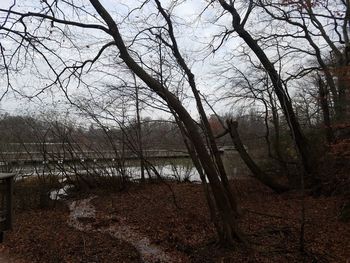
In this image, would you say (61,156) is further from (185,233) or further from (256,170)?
(185,233)

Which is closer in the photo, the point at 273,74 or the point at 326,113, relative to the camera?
the point at 273,74

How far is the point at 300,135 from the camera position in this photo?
1510 centimetres

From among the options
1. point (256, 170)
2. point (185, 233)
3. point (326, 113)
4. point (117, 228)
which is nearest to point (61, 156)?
point (117, 228)

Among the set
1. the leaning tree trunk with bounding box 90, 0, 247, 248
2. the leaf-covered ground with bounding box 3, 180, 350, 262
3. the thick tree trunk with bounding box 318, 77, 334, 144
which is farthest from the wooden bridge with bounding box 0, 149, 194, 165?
the leaning tree trunk with bounding box 90, 0, 247, 248

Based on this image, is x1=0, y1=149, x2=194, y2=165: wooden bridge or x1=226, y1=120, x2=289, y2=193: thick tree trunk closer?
x1=226, y1=120, x2=289, y2=193: thick tree trunk

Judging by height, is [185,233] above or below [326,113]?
below

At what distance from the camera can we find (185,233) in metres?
9.80

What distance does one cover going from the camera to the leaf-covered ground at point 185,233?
26.3 feet

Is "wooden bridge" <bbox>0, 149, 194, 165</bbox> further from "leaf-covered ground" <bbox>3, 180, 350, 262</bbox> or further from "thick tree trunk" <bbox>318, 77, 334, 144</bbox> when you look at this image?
"thick tree trunk" <bbox>318, 77, 334, 144</bbox>

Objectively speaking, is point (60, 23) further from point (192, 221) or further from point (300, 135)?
point (300, 135)

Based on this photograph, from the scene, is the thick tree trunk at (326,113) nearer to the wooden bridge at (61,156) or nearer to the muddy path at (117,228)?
the wooden bridge at (61,156)

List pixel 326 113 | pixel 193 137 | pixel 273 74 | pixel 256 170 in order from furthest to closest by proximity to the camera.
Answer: pixel 326 113
pixel 256 170
pixel 273 74
pixel 193 137

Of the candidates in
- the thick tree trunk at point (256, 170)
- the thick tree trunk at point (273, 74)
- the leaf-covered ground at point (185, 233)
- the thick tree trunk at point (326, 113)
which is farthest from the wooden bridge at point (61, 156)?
the thick tree trunk at point (326, 113)

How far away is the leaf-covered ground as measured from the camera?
802 centimetres
